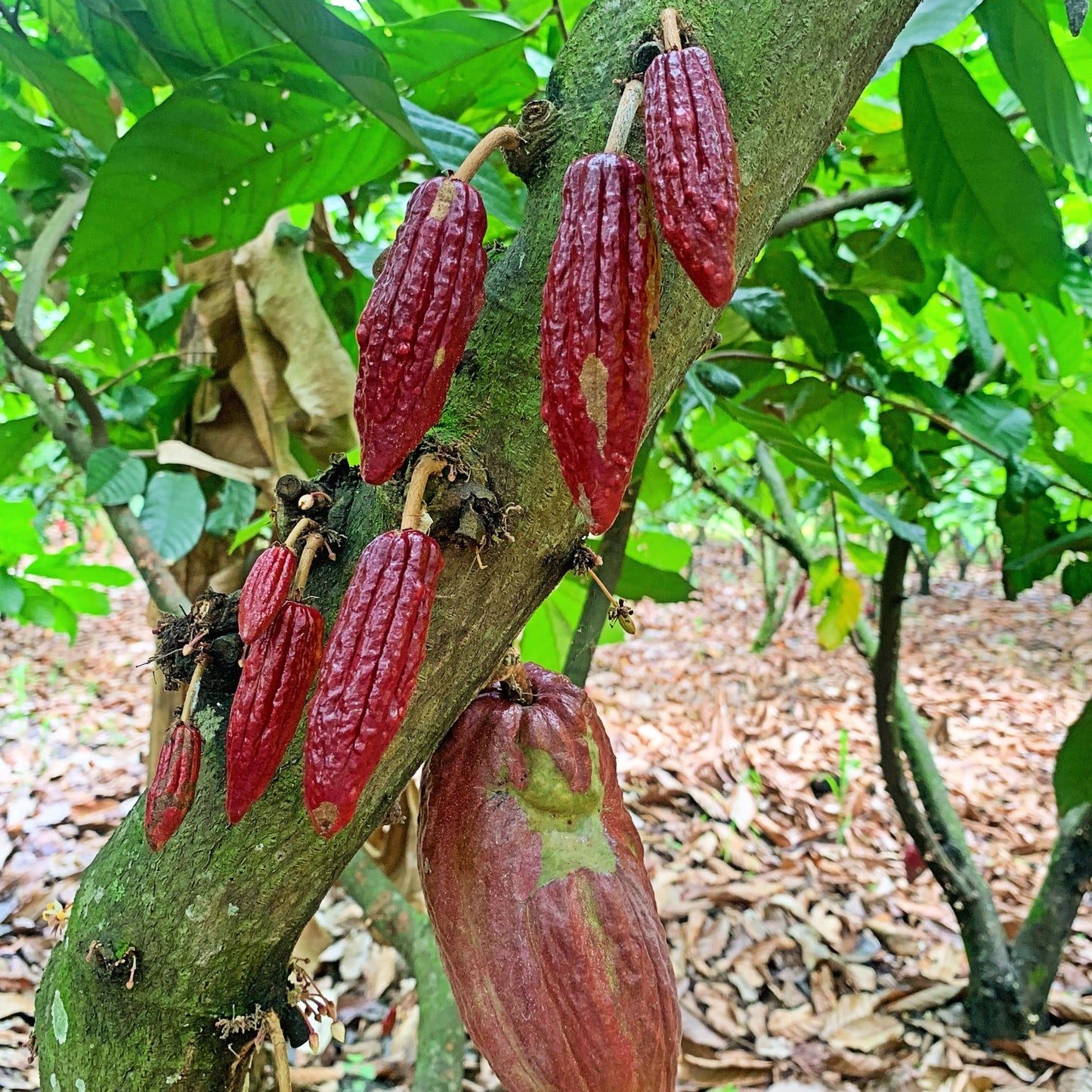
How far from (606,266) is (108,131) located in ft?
3.22

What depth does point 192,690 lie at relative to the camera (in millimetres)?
609

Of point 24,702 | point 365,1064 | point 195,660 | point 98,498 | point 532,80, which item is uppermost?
point 532,80

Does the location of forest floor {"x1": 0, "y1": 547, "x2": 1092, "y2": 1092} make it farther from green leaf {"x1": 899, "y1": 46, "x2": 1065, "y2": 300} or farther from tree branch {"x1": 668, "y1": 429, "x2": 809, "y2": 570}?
green leaf {"x1": 899, "y1": 46, "x2": 1065, "y2": 300}

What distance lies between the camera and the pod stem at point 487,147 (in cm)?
50

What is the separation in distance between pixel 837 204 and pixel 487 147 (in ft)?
3.09

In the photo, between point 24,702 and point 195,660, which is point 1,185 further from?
point 24,702

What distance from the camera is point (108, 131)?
1125 millimetres

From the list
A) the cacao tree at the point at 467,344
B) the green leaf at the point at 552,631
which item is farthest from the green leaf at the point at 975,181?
the green leaf at the point at 552,631

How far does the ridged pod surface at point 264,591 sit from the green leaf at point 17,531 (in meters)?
1.18

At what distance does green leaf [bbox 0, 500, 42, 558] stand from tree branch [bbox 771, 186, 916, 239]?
1.31 metres

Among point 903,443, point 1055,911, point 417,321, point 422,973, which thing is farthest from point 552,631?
point 1055,911

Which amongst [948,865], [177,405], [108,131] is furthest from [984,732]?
[108,131]

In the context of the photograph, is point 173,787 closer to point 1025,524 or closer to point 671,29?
point 671,29

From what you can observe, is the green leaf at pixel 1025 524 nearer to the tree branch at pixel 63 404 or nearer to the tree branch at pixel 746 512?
the tree branch at pixel 746 512
